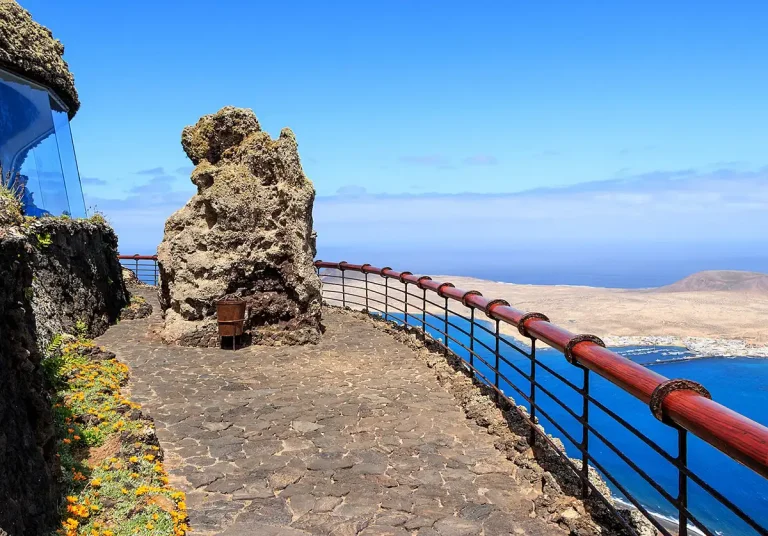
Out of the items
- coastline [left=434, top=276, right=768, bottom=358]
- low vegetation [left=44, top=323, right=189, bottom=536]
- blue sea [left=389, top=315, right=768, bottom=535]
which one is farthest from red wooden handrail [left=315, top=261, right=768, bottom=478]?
coastline [left=434, top=276, right=768, bottom=358]

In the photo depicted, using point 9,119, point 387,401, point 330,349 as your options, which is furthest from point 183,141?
point 387,401

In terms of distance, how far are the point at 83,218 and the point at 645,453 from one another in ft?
65.7

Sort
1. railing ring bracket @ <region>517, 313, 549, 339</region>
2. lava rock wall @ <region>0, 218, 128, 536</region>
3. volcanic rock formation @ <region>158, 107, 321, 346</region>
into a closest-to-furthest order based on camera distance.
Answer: lava rock wall @ <region>0, 218, 128, 536</region>
railing ring bracket @ <region>517, 313, 549, 339</region>
volcanic rock formation @ <region>158, 107, 321, 346</region>

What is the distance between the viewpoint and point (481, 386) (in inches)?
294

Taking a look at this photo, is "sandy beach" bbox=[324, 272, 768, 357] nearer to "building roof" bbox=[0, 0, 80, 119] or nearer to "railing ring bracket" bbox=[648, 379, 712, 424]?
"building roof" bbox=[0, 0, 80, 119]

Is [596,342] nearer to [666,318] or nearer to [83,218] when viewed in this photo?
[83,218]

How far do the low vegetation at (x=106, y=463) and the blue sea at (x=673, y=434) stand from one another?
3.73 metres

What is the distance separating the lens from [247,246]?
1071 centimetres

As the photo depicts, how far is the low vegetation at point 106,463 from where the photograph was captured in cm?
402

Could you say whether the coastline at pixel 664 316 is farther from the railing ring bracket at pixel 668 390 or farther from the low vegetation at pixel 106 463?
the railing ring bracket at pixel 668 390

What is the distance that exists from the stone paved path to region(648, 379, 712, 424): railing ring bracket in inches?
70.2

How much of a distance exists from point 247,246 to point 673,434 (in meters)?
19.2

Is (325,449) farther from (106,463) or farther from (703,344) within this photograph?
(703,344)

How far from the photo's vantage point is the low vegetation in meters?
4.02
